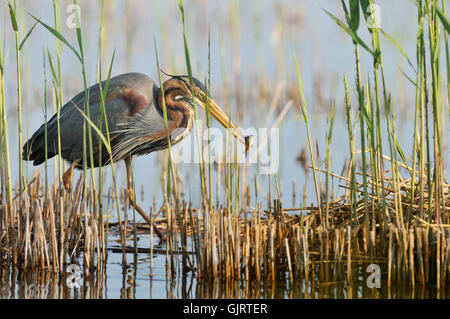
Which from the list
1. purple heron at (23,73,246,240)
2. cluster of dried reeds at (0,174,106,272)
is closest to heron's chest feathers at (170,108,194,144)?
purple heron at (23,73,246,240)

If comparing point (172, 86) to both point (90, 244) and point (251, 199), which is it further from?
point (90, 244)

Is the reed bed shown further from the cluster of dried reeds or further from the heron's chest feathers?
the heron's chest feathers

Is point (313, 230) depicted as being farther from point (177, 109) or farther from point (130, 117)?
point (130, 117)

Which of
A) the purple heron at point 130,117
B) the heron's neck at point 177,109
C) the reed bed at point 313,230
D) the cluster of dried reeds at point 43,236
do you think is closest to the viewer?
the reed bed at point 313,230

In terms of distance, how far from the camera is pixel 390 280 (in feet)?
12.4

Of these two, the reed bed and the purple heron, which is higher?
the purple heron

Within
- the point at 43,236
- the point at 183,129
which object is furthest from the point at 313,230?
the point at 183,129

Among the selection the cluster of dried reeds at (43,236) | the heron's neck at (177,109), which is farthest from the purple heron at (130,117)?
the cluster of dried reeds at (43,236)

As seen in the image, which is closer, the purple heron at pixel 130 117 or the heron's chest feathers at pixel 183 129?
the purple heron at pixel 130 117

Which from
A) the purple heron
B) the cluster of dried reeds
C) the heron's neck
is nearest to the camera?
the cluster of dried reeds

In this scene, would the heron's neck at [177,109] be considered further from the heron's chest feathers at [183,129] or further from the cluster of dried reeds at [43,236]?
the cluster of dried reeds at [43,236]

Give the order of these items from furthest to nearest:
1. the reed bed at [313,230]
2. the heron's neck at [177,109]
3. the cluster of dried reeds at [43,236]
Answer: the heron's neck at [177,109] → the cluster of dried reeds at [43,236] → the reed bed at [313,230]

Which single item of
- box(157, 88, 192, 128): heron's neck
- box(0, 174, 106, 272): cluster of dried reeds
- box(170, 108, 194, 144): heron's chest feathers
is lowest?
box(0, 174, 106, 272): cluster of dried reeds
